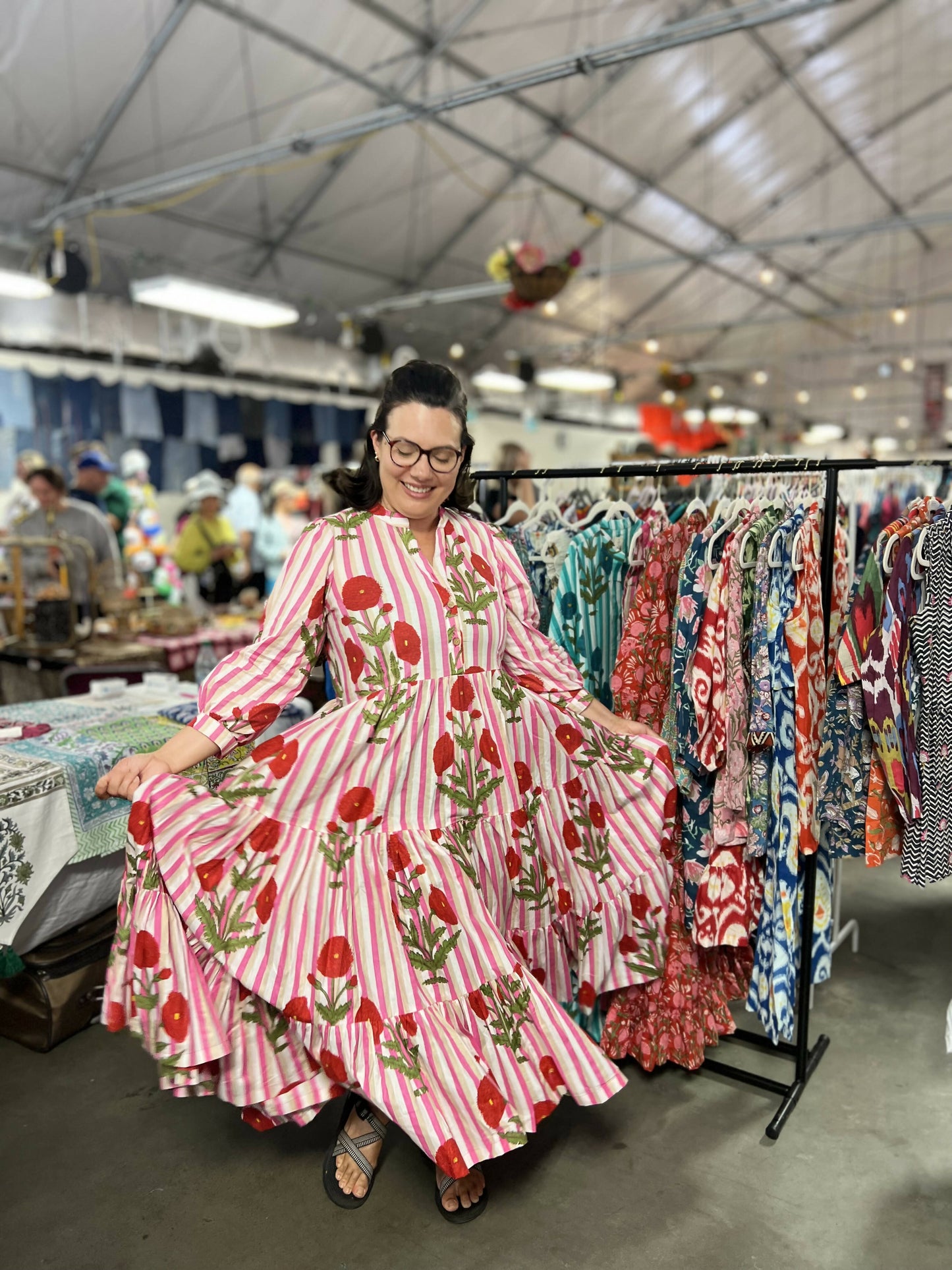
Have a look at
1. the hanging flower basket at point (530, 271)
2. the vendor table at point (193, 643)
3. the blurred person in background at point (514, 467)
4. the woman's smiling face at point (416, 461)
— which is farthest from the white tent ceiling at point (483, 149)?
the woman's smiling face at point (416, 461)

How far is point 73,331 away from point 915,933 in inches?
329

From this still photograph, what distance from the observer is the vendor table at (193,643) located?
4500 mm

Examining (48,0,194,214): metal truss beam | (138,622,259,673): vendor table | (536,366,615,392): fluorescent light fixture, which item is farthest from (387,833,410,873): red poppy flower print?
(536,366,615,392): fluorescent light fixture

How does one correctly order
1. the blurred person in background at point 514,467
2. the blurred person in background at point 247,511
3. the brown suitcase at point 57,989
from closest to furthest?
the brown suitcase at point 57,989 < the blurred person in background at point 514,467 < the blurred person in background at point 247,511

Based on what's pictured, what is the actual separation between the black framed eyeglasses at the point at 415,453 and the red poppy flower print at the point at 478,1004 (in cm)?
105

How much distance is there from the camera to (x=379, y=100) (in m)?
7.30

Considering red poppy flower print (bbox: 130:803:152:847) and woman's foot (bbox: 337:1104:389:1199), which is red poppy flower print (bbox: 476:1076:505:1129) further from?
red poppy flower print (bbox: 130:803:152:847)

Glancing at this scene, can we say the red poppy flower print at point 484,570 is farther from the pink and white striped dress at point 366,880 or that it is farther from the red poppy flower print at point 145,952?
the red poppy flower print at point 145,952

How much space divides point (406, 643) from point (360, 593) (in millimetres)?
138

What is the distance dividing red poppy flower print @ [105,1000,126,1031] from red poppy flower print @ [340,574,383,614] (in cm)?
86

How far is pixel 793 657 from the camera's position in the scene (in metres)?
2.16

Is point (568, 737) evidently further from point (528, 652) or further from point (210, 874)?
point (210, 874)

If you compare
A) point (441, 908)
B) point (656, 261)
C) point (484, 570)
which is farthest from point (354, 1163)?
point (656, 261)

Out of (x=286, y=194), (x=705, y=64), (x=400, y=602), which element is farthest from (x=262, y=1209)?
(x=705, y=64)
